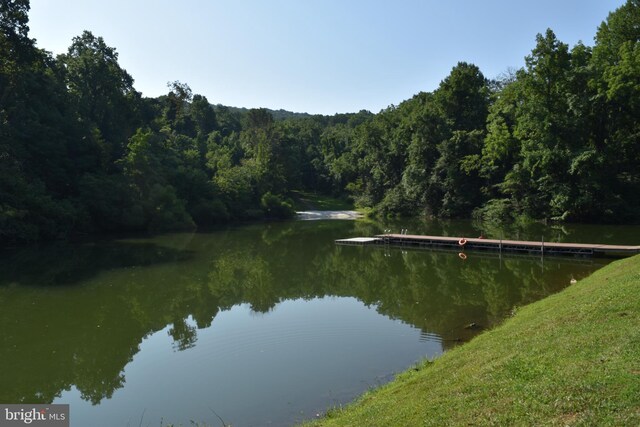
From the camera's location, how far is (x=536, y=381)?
747cm

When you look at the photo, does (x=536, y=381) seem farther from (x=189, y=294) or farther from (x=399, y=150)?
(x=399, y=150)

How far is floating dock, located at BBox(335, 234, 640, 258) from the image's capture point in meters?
29.2

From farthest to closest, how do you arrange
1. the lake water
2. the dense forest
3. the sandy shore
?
the sandy shore, the dense forest, the lake water

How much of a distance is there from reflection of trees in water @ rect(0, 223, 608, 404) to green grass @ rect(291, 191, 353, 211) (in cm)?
5236

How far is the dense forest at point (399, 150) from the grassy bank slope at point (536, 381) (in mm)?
38832

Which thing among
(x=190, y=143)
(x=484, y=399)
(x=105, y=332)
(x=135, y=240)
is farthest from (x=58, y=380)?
(x=190, y=143)

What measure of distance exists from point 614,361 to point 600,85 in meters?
45.4

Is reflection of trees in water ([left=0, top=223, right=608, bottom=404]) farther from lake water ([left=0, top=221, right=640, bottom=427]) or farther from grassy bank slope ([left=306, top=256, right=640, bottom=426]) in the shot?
grassy bank slope ([left=306, top=256, right=640, bottom=426])

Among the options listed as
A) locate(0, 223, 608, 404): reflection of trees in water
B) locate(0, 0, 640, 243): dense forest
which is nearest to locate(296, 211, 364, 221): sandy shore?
locate(0, 0, 640, 243): dense forest

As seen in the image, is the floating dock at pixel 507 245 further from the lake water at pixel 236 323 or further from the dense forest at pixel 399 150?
the dense forest at pixel 399 150

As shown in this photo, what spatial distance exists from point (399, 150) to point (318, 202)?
23622mm

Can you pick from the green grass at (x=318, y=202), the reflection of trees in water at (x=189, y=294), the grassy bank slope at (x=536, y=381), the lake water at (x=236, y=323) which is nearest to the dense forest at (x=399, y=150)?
the lake water at (x=236, y=323)

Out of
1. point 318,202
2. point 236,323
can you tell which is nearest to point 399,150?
point 318,202

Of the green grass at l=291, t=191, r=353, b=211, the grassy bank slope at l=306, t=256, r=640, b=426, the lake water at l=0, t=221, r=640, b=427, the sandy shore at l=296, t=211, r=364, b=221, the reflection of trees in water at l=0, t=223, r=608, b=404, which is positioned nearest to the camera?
the grassy bank slope at l=306, t=256, r=640, b=426
